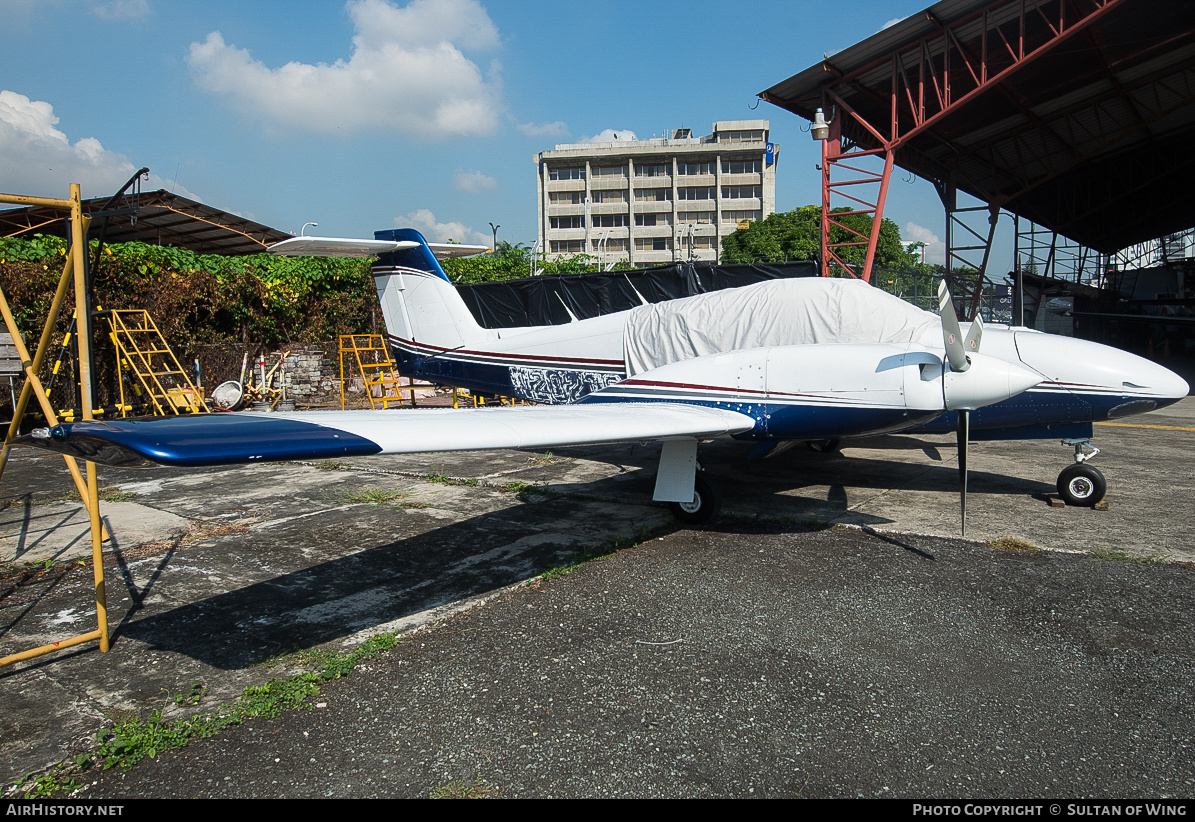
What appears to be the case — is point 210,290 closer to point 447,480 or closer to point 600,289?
point 600,289

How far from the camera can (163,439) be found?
3.20 m

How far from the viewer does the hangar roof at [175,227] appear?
17.4 metres

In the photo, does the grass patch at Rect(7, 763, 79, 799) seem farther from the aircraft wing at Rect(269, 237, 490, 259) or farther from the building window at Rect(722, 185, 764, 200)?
the building window at Rect(722, 185, 764, 200)

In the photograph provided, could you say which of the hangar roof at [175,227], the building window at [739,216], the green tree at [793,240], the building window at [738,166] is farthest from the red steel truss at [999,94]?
the building window at [738,166]

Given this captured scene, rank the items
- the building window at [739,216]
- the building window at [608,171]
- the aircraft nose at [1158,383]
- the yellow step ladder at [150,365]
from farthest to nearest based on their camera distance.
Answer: the building window at [608,171] → the building window at [739,216] → the yellow step ladder at [150,365] → the aircraft nose at [1158,383]

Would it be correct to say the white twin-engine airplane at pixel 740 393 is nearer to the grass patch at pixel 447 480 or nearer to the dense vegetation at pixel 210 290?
the grass patch at pixel 447 480

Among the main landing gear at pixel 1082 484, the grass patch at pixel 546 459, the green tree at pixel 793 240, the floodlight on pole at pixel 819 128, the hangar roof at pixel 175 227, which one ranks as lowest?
the grass patch at pixel 546 459

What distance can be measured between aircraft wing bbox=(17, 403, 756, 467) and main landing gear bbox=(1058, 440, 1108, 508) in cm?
424

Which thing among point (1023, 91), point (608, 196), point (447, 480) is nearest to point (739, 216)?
point (608, 196)

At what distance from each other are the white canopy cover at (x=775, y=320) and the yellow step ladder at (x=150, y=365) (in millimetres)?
10598

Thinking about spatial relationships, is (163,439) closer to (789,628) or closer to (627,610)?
(627,610)

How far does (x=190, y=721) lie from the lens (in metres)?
A: 3.32

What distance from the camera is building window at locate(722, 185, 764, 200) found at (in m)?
88.1

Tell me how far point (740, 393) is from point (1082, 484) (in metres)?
3.93
